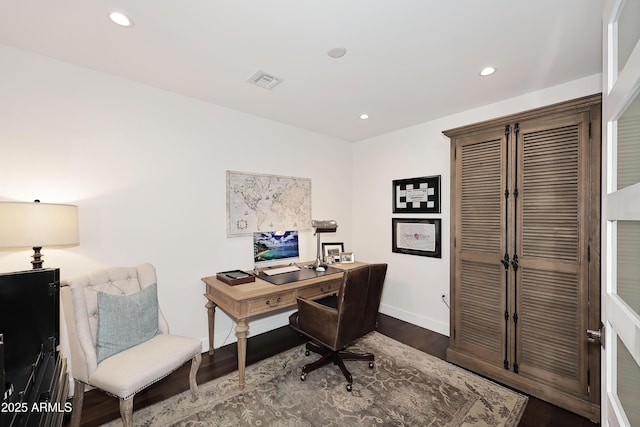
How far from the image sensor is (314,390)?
2178 mm

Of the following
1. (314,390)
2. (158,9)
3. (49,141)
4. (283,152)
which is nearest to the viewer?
(158,9)

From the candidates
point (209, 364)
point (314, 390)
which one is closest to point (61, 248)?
point (209, 364)

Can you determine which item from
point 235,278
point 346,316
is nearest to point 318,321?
point 346,316

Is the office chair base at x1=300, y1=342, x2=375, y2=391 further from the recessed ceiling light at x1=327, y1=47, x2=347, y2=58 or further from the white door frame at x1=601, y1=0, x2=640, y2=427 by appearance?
the recessed ceiling light at x1=327, y1=47, x2=347, y2=58

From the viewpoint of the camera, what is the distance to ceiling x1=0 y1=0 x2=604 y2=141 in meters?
1.51

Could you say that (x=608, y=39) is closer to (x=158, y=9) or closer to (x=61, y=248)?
(x=158, y=9)

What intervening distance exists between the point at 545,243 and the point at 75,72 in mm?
3969

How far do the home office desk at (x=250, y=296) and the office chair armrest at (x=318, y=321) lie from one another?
7.2 inches

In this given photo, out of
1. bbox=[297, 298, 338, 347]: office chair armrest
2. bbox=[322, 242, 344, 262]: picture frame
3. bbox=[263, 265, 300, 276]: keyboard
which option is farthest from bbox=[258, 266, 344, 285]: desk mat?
bbox=[322, 242, 344, 262]: picture frame

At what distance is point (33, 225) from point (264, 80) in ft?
6.19

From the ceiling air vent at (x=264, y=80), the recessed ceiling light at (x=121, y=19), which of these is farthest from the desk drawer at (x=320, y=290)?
the recessed ceiling light at (x=121, y=19)

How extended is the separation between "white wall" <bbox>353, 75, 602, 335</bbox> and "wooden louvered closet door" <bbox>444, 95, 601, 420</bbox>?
2.04 feet

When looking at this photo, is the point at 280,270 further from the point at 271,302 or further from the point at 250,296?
the point at 250,296

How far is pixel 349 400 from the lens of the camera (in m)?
2.07
